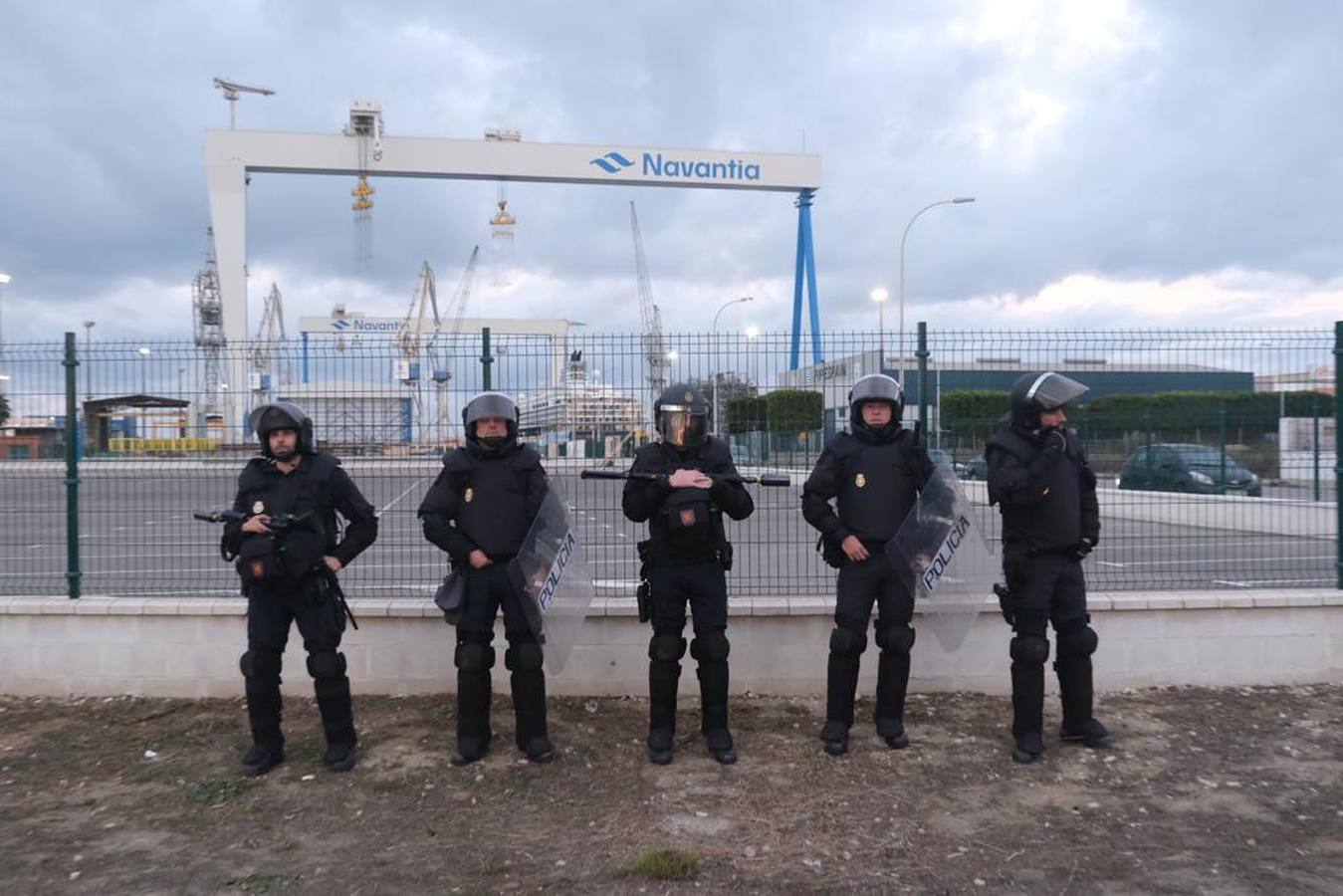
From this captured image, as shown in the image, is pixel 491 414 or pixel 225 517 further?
pixel 491 414

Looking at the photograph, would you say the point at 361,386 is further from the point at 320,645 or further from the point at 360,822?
the point at 360,822

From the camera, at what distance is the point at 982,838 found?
396cm

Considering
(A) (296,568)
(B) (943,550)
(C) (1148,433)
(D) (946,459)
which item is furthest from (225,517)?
(C) (1148,433)

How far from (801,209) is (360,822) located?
1637 inches

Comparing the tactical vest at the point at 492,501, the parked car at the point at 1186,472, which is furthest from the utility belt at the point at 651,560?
the parked car at the point at 1186,472

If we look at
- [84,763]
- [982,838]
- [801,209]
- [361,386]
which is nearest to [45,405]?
[361,386]

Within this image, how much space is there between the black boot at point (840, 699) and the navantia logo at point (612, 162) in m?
37.2

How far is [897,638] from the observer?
16.2ft

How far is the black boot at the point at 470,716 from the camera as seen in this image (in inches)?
191

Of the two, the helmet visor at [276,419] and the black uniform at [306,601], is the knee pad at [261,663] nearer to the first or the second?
the black uniform at [306,601]

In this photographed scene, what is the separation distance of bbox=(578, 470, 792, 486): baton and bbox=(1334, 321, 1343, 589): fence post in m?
3.77

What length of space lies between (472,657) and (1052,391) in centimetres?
330

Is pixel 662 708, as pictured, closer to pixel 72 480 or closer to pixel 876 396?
pixel 876 396

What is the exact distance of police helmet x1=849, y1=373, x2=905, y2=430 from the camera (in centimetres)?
504
